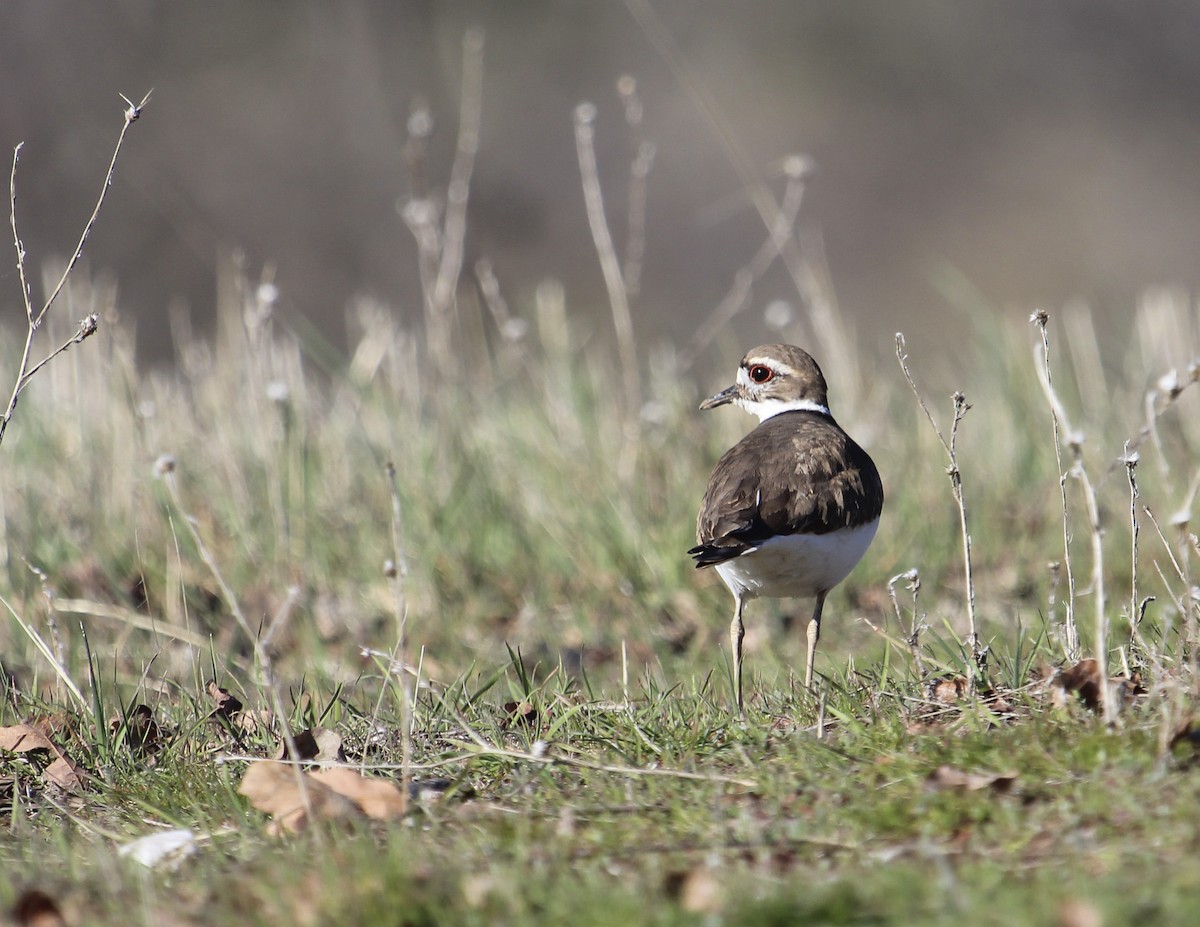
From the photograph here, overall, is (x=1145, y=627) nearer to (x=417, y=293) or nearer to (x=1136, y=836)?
(x=1136, y=836)

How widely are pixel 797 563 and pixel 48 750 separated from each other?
2462mm

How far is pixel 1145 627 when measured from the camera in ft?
16.2

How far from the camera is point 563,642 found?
687 cm

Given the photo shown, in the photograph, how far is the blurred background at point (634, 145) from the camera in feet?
58.9

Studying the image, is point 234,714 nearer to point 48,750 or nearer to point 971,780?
point 48,750

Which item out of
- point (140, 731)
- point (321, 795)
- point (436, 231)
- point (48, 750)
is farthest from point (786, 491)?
point (436, 231)

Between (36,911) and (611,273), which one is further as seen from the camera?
(611,273)

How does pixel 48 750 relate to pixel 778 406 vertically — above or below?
below

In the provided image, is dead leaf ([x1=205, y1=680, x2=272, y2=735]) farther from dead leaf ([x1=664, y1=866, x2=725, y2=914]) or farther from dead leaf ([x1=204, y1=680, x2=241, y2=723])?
dead leaf ([x1=664, y1=866, x2=725, y2=914])

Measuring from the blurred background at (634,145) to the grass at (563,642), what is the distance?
28.7 ft

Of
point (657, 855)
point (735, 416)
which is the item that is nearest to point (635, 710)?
point (657, 855)

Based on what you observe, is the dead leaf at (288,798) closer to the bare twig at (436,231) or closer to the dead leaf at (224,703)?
the dead leaf at (224,703)

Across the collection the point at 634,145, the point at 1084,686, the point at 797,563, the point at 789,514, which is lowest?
the point at 1084,686

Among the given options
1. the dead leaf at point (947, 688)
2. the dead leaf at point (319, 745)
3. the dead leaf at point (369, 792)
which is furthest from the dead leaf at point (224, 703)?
the dead leaf at point (947, 688)
